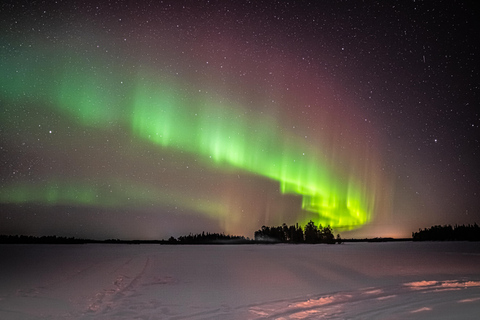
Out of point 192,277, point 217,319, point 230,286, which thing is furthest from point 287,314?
point 192,277

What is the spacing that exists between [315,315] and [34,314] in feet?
20.4

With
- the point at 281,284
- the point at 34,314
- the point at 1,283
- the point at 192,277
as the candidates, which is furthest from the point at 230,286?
the point at 1,283

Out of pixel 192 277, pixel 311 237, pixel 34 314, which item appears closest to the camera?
pixel 34 314

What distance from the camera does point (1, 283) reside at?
14.4m

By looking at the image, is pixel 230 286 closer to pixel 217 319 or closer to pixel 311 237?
pixel 217 319

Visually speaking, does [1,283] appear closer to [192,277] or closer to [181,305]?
[192,277]

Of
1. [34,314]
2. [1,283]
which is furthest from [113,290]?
[1,283]

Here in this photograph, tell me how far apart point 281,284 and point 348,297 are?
3.44 metres

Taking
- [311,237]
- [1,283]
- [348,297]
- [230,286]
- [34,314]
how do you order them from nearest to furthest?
1. [34,314]
2. [348,297]
3. [230,286]
4. [1,283]
5. [311,237]

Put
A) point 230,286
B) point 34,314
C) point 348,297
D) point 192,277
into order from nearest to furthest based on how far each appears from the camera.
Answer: point 34,314
point 348,297
point 230,286
point 192,277

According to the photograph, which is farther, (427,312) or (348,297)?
(348,297)

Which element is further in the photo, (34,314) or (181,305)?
(181,305)

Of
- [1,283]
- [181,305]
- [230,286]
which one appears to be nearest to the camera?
[181,305]

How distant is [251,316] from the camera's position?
27.8 ft
